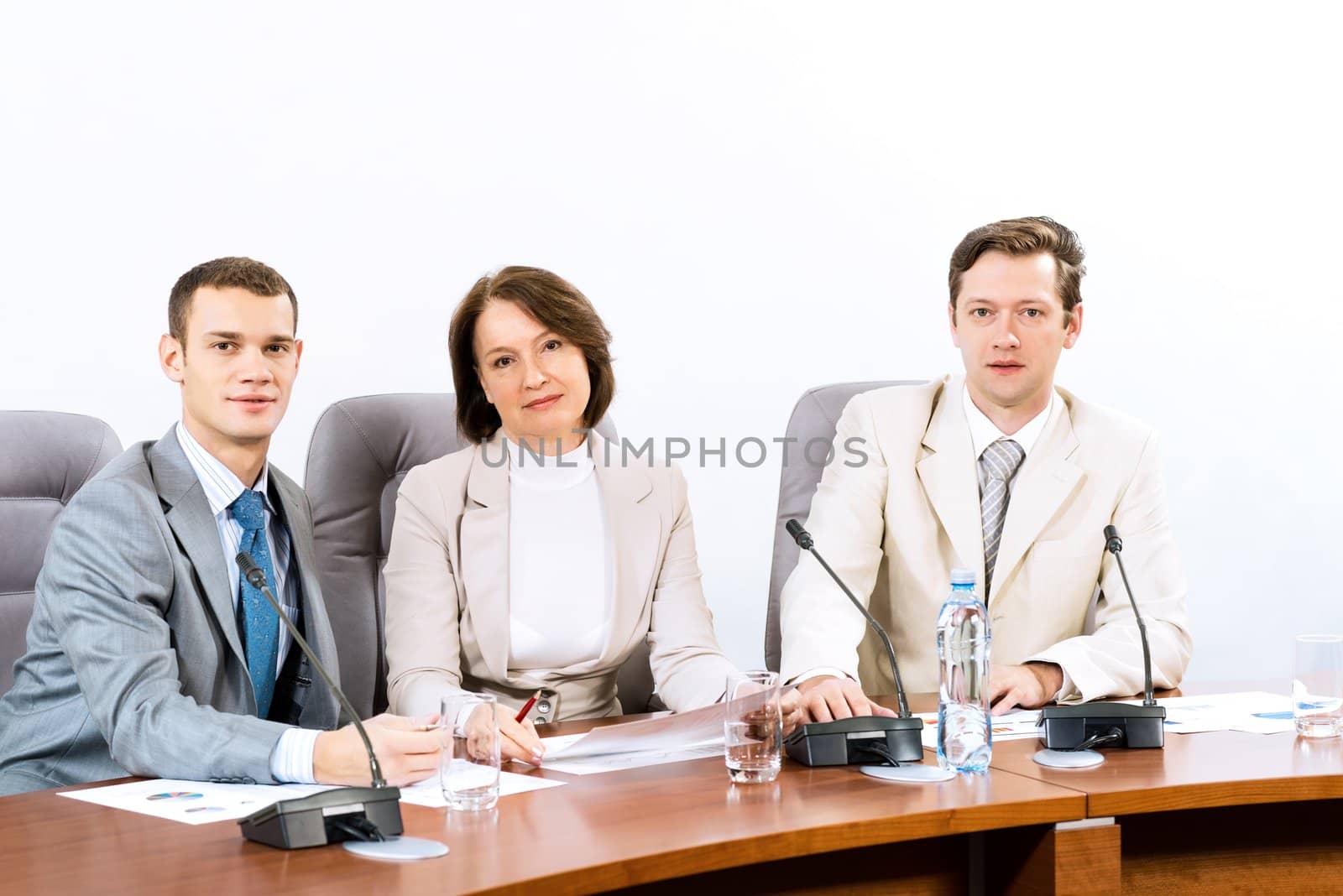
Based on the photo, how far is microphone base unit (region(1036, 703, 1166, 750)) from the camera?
174 cm

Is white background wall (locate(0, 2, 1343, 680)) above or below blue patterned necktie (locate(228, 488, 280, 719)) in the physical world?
above

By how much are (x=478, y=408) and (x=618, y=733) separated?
2.93 ft

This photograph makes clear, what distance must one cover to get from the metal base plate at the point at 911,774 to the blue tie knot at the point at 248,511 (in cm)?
96

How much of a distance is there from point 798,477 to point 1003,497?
45cm

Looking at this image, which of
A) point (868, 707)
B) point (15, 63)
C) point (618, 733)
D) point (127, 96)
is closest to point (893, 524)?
point (868, 707)

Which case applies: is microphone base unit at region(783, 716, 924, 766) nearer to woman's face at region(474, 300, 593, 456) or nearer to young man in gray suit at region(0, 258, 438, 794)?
young man in gray suit at region(0, 258, 438, 794)

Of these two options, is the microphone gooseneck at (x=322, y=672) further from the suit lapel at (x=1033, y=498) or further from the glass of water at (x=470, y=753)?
the suit lapel at (x=1033, y=498)

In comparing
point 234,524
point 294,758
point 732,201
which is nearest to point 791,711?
point 294,758

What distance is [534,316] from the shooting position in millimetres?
2330

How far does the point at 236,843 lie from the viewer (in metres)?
1.33

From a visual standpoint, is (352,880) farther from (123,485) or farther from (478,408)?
(478,408)

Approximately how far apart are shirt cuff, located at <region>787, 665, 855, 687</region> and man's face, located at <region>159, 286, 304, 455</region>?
2.97ft

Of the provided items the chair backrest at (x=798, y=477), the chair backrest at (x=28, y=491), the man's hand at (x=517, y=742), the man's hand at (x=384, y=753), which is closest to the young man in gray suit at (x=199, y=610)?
the man's hand at (x=384, y=753)

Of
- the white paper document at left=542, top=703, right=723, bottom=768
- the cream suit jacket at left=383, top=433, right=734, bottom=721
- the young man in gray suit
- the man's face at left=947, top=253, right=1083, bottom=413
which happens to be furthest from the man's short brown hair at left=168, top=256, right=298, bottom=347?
the man's face at left=947, top=253, right=1083, bottom=413
